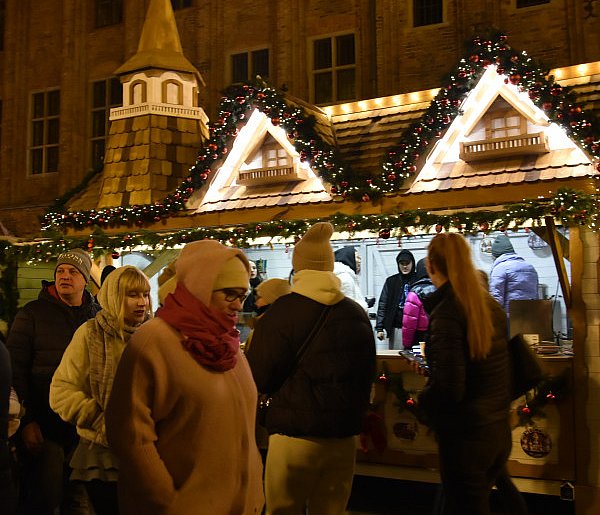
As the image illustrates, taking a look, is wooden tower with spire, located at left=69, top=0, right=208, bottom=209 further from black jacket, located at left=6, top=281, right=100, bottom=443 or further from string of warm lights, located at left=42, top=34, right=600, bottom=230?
black jacket, located at left=6, top=281, right=100, bottom=443

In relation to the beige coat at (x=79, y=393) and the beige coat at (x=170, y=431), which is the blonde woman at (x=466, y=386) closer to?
the beige coat at (x=170, y=431)

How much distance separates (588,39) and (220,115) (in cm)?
891

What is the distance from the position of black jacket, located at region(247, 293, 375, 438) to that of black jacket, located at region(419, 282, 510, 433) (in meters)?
0.40

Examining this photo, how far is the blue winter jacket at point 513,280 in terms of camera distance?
24.8 ft

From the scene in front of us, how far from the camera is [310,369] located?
3639 millimetres

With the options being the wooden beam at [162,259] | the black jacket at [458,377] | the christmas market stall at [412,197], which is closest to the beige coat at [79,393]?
the black jacket at [458,377]

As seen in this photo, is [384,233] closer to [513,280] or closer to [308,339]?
[513,280]

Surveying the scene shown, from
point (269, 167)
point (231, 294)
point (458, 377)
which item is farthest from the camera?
point (269, 167)

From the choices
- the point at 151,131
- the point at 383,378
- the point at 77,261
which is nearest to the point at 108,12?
the point at 151,131

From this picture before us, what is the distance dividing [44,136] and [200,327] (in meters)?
19.7

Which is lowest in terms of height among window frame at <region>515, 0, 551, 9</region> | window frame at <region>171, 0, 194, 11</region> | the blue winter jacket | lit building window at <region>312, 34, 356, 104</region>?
the blue winter jacket

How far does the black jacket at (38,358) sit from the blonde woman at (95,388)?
75 cm

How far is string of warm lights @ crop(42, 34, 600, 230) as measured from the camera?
680 cm

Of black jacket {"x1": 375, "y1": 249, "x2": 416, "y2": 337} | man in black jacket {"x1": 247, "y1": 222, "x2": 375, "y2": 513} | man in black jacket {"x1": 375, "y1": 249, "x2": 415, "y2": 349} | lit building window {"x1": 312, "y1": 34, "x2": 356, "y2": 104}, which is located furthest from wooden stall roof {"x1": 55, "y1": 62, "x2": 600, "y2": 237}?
lit building window {"x1": 312, "y1": 34, "x2": 356, "y2": 104}
